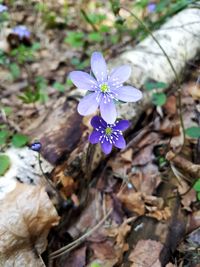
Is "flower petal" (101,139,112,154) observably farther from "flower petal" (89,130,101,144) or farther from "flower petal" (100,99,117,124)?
"flower petal" (100,99,117,124)

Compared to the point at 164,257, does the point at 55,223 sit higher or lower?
higher

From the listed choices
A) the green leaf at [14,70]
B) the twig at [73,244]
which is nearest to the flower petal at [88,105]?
the twig at [73,244]

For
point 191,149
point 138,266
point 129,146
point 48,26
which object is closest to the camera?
point 138,266

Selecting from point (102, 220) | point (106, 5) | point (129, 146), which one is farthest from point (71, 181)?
point (106, 5)

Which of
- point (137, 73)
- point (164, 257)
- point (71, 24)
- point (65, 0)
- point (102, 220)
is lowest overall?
point (164, 257)

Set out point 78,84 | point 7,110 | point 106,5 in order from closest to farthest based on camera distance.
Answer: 1. point 78,84
2. point 7,110
3. point 106,5

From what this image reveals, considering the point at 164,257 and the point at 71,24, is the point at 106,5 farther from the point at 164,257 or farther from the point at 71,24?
the point at 164,257

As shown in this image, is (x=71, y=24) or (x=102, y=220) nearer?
(x=102, y=220)
